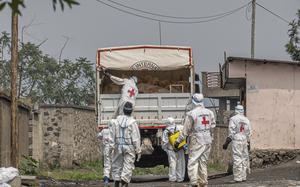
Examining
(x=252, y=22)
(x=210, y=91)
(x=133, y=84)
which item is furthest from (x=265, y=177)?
(x=210, y=91)

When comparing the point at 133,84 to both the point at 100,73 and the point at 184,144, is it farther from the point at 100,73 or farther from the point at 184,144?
the point at 184,144

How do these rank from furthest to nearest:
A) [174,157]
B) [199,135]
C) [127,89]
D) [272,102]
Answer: [272,102], [127,89], [174,157], [199,135]

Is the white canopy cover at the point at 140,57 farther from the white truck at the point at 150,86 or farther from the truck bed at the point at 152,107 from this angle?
the truck bed at the point at 152,107

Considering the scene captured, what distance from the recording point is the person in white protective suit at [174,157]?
20219mm

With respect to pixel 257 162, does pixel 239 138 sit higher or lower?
higher

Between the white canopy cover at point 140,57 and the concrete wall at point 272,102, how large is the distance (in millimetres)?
3667

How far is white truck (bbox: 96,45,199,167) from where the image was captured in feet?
70.3

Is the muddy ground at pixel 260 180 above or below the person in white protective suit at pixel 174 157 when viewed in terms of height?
below

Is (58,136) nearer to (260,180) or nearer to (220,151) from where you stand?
(220,151)

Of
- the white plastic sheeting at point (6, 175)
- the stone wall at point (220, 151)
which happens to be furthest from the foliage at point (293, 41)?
the white plastic sheeting at point (6, 175)

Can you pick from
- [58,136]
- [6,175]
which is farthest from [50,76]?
[6,175]

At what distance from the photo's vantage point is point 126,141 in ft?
46.2

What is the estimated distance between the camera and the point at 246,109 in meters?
24.9

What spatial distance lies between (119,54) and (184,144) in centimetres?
361
